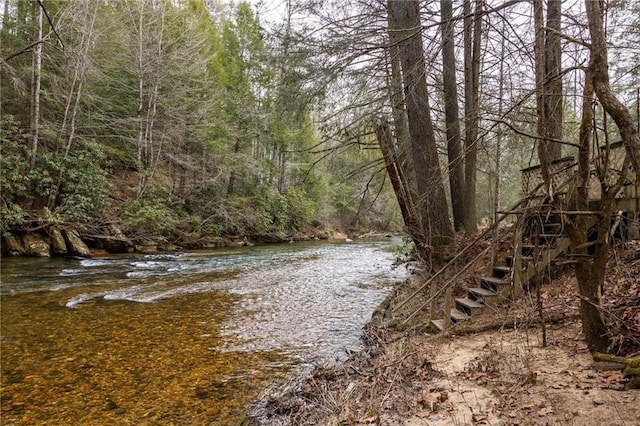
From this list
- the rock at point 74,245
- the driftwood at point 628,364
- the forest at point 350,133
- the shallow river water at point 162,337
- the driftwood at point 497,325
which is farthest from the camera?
the rock at point 74,245

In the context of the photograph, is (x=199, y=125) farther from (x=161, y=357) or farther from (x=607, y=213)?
(x=607, y=213)

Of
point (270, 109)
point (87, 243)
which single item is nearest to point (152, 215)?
point (87, 243)

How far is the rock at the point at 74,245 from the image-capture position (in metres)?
13.3

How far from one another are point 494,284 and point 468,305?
21.6 inches

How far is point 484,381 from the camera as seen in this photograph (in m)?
3.24

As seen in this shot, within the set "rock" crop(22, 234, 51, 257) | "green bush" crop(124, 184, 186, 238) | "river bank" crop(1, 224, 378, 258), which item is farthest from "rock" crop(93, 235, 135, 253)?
"rock" crop(22, 234, 51, 257)

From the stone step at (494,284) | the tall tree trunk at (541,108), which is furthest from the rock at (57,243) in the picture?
the tall tree trunk at (541,108)

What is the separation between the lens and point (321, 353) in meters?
4.95

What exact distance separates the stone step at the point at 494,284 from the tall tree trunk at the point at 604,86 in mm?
3408

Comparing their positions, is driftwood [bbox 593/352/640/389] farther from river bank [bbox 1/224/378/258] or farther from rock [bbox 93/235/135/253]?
rock [bbox 93/235/135/253]

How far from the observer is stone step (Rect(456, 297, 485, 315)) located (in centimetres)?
539

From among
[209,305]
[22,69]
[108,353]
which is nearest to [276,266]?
[209,305]

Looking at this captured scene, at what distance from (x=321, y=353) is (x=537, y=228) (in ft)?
10.6

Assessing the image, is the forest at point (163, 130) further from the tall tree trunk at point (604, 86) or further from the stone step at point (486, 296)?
the tall tree trunk at point (604, 86)
